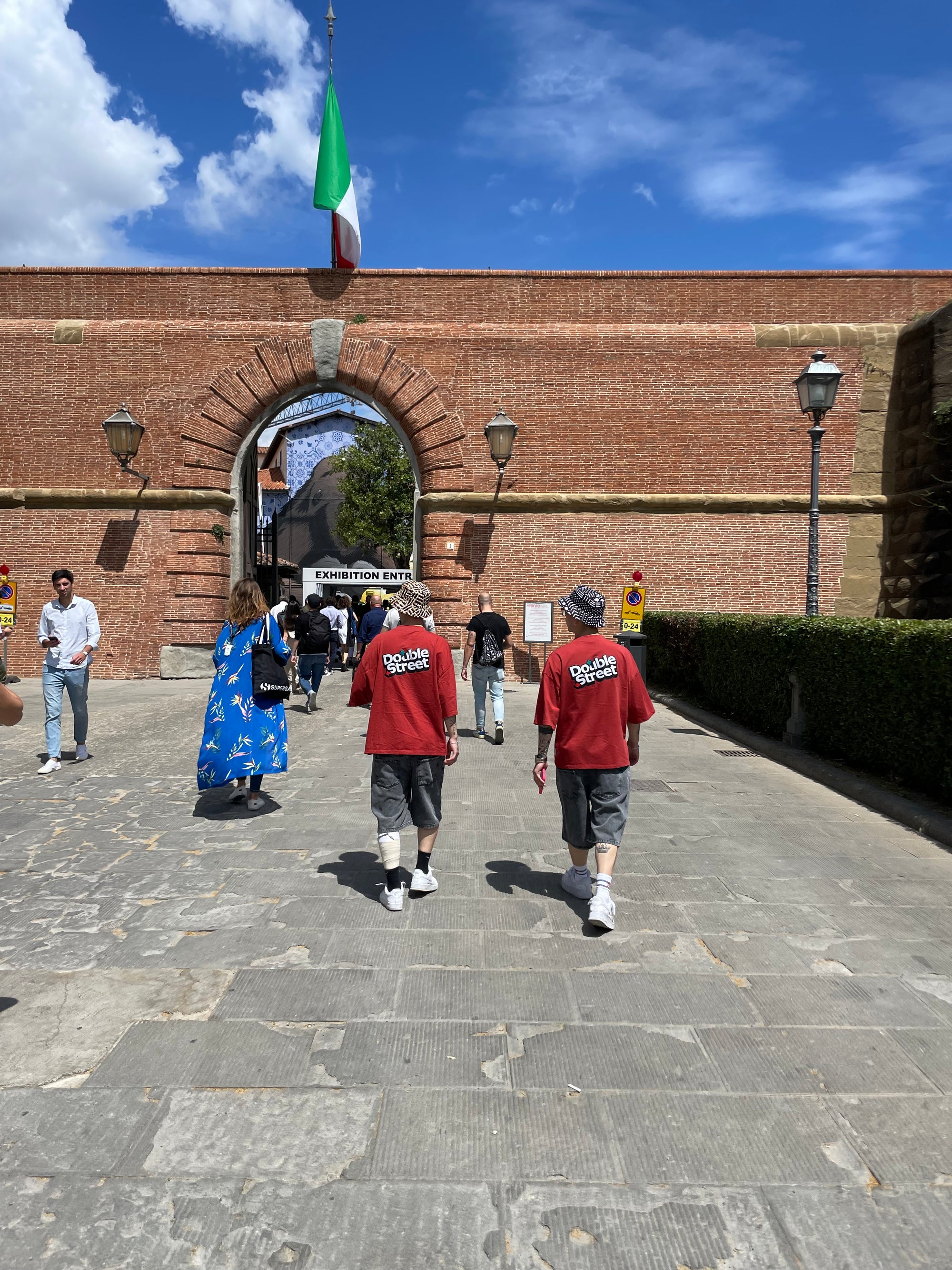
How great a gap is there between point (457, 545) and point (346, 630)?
3235 millimetres

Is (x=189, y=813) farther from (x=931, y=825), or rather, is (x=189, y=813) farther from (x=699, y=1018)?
(x=931, y=825)

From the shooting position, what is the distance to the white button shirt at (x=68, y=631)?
816cm

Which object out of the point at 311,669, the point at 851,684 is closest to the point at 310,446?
the point at 311,669

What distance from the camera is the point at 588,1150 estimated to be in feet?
8.13

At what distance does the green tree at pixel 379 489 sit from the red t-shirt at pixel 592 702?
3214 cm

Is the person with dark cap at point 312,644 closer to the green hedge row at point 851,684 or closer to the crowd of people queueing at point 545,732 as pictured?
the green hedge row at point 851,684

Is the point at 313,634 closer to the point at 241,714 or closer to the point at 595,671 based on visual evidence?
the point at 241,714

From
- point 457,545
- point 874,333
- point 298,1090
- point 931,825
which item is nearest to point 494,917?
point 298,1090

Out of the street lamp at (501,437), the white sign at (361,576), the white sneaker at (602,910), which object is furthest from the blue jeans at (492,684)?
the white sign at (361,576)

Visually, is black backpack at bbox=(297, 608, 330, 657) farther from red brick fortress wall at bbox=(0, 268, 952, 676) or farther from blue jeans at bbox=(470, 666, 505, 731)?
red brick fortress wall at bbox=(0, 268, 952, 676)

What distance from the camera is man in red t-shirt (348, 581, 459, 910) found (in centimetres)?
462

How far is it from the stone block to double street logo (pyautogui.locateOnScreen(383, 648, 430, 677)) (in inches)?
471

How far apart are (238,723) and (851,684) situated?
5.29 meters

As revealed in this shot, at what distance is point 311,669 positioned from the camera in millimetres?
12359
